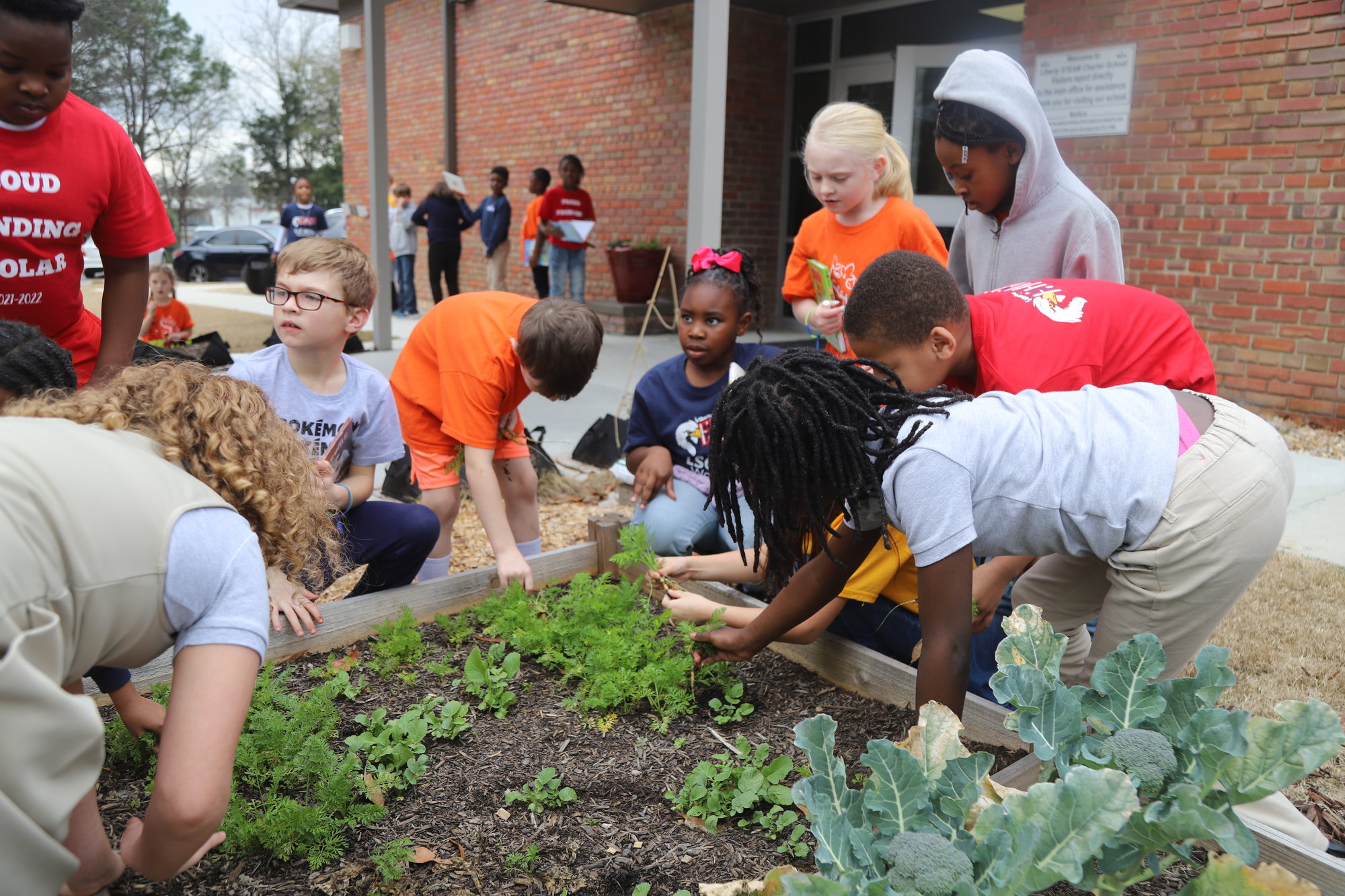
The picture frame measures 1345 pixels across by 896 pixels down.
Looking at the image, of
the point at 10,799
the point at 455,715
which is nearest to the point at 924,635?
the point at 455,715

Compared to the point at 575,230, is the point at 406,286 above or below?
below

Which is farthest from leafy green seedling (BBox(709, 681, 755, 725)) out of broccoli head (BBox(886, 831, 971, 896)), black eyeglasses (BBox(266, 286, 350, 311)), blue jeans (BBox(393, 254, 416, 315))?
blue jeans (BBox(393, 254, 416, 315))

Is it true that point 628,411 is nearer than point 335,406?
No

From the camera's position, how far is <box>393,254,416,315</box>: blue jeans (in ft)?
44.3

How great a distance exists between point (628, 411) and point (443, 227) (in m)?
6.45

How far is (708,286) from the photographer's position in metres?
3.15

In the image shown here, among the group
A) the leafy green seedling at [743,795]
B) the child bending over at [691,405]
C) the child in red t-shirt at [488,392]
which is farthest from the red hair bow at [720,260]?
the leafy green seedling at [743,795]

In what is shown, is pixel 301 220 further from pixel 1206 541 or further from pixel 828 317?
pixel 1206 541

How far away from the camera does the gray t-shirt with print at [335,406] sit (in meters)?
2.74

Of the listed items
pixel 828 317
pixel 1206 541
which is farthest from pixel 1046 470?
pixel 828 317

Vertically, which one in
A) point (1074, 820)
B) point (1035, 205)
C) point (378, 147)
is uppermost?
point (378, 147)

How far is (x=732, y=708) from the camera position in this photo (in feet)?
7.57

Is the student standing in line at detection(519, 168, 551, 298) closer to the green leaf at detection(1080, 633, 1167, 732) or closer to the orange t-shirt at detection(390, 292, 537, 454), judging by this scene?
the orange t-shirt at detection(390, 292, 537, 454)

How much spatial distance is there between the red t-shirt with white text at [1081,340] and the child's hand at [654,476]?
1.30m
